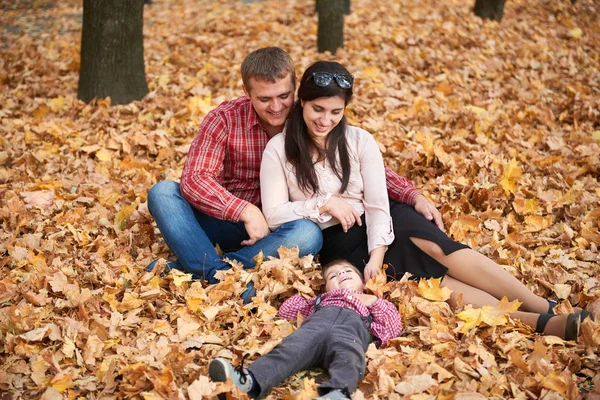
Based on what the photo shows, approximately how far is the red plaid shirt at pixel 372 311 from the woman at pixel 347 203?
321 mm

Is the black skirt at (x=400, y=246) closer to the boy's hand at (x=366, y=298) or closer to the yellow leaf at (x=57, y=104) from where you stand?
the boy's hand at (x=366, y=298)

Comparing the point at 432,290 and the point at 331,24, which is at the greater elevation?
the point at 331,24

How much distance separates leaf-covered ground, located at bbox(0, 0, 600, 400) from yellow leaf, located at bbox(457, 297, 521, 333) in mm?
21

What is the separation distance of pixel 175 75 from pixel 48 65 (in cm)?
161

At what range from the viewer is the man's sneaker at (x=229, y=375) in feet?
8.48

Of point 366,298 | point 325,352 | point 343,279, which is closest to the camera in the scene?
point 325,352

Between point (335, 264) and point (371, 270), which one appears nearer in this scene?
point (371, 270)

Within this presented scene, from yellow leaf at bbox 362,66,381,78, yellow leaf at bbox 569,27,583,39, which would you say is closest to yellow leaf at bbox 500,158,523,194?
yellow leaf at bbox 362,66,381,78

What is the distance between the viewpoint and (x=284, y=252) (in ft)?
11.8

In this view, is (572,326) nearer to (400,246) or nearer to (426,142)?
(400,246)

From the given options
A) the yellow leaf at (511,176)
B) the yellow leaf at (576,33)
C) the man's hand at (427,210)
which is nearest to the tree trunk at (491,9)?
the yellow leaf at (576,33)

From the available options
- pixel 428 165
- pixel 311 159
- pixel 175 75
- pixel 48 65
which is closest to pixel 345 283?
pixel 311 159

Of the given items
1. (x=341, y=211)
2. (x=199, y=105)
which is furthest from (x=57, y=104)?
(x=341, y=211)

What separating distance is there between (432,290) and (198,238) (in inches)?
58.4
